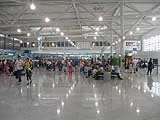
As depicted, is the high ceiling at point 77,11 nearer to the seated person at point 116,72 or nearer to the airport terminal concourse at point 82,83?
the airport terminal concourse at point 82,83

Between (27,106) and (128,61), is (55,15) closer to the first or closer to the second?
(128,61)

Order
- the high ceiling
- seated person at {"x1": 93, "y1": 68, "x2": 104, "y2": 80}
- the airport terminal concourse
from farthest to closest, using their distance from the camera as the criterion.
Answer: the high ceiling
seated person at {"x1": 93, "y1": 68, "x2": 104, "y2": 80}
the airport terminal concourse

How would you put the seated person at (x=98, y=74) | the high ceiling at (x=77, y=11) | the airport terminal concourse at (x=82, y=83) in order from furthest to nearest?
the high ceiling at (x=77, y=11)
the seated person at (x=98, y=74)
the airport terminal concourse at (x=82, y=83)

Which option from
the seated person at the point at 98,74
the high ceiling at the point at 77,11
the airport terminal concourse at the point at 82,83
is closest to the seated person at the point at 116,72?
the airport terminal concourse at the point at 82,83

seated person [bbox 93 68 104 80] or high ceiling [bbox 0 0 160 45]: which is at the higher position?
high ceiling [bbox 0 0 160 45]

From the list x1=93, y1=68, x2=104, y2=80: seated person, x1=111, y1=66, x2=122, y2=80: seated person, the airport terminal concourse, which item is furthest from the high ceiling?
x1=93, y1=68, x2=104, y2=80: seated person

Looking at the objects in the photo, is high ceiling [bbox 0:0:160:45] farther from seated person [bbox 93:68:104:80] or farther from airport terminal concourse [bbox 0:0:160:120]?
seated person [bbox 93:68:104:80]

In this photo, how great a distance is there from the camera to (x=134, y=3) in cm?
2341

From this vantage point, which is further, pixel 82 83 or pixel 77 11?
pixel 77 11

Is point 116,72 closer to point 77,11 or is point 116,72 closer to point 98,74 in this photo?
point 98,74

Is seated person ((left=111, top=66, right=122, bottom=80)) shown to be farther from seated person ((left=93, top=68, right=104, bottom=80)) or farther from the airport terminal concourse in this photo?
seated person ((left=93, top=68, right=104, bottom=80))

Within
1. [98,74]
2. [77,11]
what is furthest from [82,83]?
[77,11]

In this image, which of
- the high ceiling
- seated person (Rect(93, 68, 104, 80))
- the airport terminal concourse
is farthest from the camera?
the high ceiling

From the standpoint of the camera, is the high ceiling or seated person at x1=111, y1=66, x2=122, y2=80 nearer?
seated person at x1=111, y1=66, x2=122, y2=80
